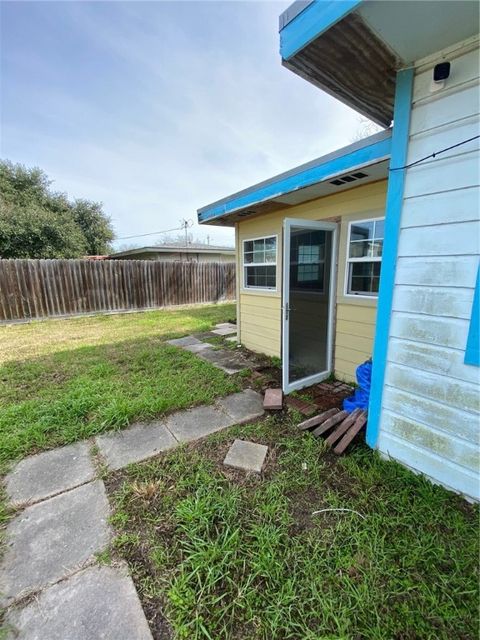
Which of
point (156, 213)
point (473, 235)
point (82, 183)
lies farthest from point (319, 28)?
point (156, 213)

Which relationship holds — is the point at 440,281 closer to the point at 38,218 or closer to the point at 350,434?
the point at 350,434

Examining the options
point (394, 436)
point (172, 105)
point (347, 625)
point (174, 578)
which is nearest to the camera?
point (347, 625)

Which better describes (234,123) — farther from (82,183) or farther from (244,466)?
(82,183)

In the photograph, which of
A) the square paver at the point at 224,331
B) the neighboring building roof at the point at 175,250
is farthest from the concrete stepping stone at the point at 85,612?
the neighboring building roof at the point at 175,250

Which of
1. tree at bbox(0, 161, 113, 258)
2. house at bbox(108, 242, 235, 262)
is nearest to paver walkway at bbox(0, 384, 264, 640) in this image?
house at bbox(108, 242, 235, 262)

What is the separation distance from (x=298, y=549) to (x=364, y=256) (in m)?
3.03

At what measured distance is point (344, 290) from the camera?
11.4 feet

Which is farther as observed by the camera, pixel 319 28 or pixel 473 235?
pixel 473 235

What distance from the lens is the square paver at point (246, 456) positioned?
2.14m

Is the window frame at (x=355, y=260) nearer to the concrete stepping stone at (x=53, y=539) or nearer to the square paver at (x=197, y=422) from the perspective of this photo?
the square paver at (x=197, y=422)

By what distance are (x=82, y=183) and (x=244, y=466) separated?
23.8m

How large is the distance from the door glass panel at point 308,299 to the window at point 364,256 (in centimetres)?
27

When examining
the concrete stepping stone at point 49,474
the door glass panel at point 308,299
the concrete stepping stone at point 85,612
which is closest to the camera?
the concrete stepping stone at point 85,612

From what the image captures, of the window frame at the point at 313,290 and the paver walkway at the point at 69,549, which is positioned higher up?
the window frame at the point at 313,290
